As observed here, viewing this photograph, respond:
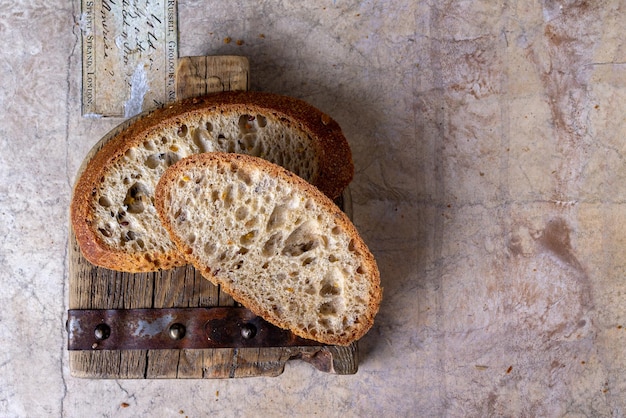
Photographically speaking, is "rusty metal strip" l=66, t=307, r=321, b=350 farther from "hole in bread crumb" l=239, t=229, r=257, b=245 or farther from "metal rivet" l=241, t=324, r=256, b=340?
"hole in bread crumb" l=239, t=229, r=257, b=245

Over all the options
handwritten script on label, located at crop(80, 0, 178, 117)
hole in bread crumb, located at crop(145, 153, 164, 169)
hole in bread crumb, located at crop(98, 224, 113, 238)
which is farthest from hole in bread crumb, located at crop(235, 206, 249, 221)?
handwritten script on label, located at crop(80, 0, 178, 117)

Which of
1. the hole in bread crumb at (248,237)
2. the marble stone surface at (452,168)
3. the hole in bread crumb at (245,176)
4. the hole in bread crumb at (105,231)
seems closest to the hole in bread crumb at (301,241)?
the hole in bread crumb at (248,237)

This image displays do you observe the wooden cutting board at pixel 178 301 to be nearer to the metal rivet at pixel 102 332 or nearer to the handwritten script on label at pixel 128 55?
the metal rivet at pixel 102 332

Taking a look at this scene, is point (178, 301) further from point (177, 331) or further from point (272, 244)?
point (272, 244)

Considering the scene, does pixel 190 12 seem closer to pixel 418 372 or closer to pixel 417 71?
pixel 417 71

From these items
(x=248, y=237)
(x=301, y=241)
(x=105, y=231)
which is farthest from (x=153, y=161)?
(x=301, y=241)

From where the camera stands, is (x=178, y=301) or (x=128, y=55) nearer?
(x=178, y=301)

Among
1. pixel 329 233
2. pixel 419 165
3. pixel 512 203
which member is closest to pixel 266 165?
pixel 329 233
